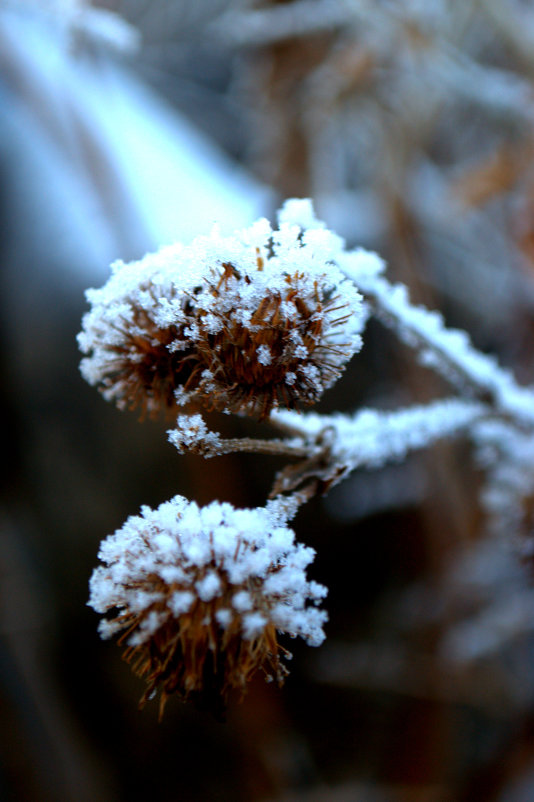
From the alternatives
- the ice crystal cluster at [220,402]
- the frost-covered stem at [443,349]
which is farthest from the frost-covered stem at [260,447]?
the frost-covered stem at [443,349]

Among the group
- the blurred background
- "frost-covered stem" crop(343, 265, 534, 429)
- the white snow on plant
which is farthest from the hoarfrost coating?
the blurred background

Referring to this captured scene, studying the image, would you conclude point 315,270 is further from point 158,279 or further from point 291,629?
point 291,629

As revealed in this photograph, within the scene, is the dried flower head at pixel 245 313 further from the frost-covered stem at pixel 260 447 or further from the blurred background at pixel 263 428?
the blurred background at pixel 263 428

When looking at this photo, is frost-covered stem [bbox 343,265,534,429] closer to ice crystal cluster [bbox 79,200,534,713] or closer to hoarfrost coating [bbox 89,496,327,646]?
ice crystal cluster [bbox 79,200,534,713]

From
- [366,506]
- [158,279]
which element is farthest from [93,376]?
[366,506]

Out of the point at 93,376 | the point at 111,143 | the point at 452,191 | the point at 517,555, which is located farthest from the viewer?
the point at 111,143

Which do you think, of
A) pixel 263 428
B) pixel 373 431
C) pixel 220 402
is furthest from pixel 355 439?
pixel 263 428

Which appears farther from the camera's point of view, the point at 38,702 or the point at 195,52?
the point at 195,52
